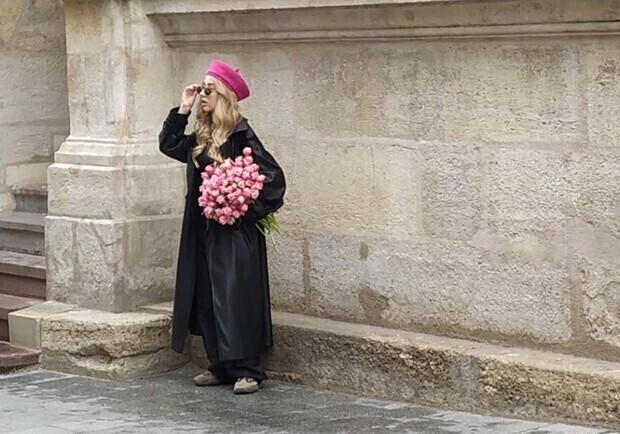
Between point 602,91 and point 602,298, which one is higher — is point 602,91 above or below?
above

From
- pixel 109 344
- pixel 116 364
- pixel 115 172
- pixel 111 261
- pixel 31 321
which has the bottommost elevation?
pixel 116 364

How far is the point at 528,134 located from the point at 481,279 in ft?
2.56

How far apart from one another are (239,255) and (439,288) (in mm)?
1077

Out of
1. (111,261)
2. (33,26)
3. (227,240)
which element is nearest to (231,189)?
(227,240)

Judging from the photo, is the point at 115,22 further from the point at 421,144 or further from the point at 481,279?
the point at 481,279

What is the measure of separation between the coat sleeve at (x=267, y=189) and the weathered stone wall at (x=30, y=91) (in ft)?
9.86

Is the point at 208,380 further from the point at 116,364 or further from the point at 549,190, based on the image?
the point at 549,190

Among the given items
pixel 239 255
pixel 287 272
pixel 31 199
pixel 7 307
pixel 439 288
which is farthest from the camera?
pixel 31 199

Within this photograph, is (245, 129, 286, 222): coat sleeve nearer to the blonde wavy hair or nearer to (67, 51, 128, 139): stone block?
Answer: the blonde wavy hair

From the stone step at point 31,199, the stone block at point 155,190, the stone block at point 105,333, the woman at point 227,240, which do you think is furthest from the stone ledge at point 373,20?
the stone step at point 31,199

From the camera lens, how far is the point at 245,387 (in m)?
8.13

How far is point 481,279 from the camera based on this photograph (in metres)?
7.61

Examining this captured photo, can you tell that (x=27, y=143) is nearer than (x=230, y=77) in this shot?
No

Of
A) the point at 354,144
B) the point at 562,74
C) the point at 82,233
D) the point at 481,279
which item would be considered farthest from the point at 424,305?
the point at 82,233
